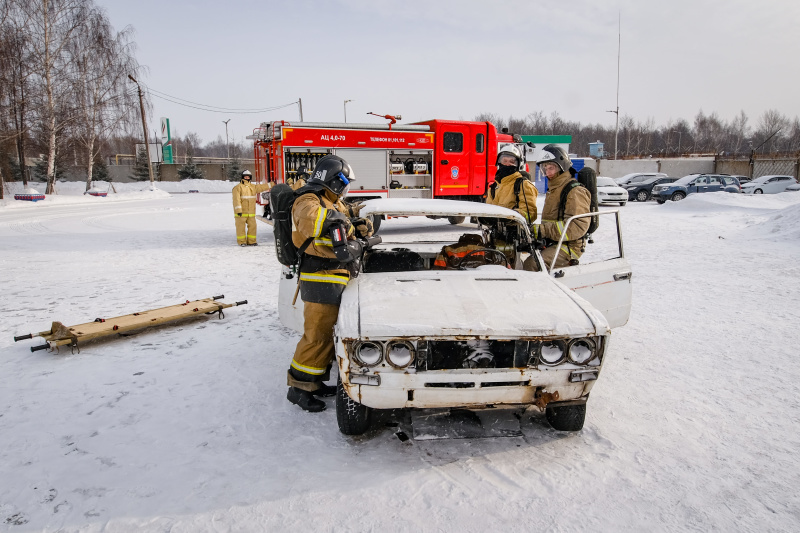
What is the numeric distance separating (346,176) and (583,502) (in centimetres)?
252

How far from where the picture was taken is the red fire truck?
11.5m

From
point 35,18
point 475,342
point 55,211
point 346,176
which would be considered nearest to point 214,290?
point 346,176

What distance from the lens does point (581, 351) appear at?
2967mm

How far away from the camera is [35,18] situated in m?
25.2

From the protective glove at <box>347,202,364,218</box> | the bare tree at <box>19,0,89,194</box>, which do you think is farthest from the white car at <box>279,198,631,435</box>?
the bare tree at <box>19,0,89,194</box>

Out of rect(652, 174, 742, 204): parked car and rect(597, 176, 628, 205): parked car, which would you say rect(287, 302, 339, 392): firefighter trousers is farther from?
rect(652, 174, 742, 204): parked car

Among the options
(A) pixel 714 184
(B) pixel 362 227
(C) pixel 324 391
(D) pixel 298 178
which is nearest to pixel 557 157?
(B) pixel 362 227

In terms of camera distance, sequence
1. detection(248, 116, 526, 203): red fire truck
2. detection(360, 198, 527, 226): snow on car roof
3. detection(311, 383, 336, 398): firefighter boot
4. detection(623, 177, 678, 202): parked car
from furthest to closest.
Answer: detection(623, 177, 678, 202): parked car → detection(248, 116, 526, 203): red fire truck → detection(360, 198, 527, 226): snow on car roof → detection(311, 383, 336, 398): firefighter boot

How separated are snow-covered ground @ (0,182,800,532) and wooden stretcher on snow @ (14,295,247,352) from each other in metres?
0.14

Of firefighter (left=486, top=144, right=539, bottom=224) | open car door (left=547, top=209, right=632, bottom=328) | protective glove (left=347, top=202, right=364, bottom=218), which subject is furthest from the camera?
firefighter (left=486, top=144, right=539, bottom=224)

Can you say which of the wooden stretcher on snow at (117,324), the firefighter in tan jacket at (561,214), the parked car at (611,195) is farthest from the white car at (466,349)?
the parked car at (611,195)

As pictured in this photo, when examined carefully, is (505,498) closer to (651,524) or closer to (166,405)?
(651,524)

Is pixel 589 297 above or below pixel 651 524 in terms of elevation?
above

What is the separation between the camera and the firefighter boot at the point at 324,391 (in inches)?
145
